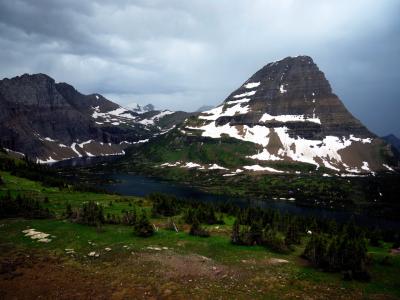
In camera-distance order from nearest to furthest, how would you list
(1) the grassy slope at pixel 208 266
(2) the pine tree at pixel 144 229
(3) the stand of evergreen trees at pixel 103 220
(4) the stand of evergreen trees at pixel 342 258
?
(1) the grassy slope at pixel 208 266 < (4) the stand of evergreen trees at pixel 342 258 < (2) the pine tree at pixel 144 229 < (3) the stand of evergreen trees at pixel 103 220

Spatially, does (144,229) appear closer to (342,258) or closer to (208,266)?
(208,266)

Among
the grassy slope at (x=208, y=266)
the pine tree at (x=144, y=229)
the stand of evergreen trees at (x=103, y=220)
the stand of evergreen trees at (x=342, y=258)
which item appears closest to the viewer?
the grassy slope at (x=208, y=266)

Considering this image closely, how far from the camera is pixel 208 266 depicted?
38.0 m

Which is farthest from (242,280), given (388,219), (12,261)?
(388,219)

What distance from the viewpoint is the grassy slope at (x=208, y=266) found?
32875 millimetres

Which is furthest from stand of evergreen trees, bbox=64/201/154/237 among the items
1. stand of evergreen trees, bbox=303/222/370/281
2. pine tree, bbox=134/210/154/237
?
stand of evergreen trees, bbox=303/222/370/281

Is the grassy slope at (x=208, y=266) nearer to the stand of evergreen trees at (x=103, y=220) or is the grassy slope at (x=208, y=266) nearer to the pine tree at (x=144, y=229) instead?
the pine tree at (x=144, y=229)

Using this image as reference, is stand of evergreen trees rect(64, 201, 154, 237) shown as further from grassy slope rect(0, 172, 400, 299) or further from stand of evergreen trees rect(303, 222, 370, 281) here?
stand of evergreen trees rect(303, 222, 370, 281)

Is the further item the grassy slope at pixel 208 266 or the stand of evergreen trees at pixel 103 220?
the stand of evergreen trees at pixel 103 220

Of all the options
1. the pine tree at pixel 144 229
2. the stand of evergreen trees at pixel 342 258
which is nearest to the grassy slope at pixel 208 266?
the pine tree at pixel 144 229

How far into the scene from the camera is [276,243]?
47188 mm

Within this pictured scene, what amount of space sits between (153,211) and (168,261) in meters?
35.4

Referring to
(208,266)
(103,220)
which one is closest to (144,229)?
(103,220)

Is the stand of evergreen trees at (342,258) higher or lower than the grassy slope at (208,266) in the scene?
higher
